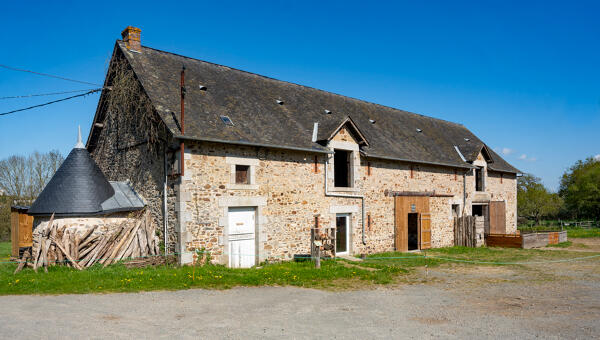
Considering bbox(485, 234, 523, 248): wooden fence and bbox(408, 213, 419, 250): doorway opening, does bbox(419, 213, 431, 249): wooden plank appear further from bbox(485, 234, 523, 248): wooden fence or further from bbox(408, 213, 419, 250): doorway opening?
bbox(485, 234, 523, 248): wooden fence

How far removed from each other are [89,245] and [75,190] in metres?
1.73

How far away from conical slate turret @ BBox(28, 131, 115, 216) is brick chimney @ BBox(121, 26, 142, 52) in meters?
3.65

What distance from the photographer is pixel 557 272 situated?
12773mm

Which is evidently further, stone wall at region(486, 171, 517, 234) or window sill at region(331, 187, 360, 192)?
stone wall at region(486, 171, 517, 234)

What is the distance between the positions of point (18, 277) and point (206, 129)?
5793 millimetres

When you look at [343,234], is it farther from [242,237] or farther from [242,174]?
[242,174]

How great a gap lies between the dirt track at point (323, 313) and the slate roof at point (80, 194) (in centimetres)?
382

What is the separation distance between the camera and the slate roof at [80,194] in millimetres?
12132

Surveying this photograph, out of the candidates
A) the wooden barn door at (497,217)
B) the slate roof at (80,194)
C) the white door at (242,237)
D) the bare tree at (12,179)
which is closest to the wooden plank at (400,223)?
the white door at (242,237)

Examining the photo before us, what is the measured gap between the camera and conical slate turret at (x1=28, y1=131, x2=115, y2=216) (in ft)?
39.7

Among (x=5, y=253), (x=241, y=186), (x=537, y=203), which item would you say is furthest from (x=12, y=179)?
(x=537, y=203)

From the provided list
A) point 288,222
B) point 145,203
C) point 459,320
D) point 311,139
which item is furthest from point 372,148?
point 459,320

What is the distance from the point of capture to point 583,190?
155ft

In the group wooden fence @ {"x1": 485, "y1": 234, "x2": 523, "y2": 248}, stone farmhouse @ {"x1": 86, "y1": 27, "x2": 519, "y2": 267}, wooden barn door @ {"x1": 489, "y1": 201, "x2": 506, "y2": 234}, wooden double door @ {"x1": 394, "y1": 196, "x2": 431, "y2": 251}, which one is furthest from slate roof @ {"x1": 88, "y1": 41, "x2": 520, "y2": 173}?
wooden fence @ {"x1": 485, "y1": 234, "x2": 523, "y2": 248}
